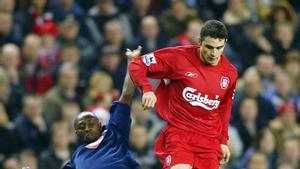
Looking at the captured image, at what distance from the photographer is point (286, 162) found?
45.5ft

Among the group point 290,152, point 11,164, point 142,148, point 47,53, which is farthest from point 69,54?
point 290,152

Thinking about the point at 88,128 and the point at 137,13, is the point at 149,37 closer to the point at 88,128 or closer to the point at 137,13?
the point at 137,13

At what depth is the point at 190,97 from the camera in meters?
9.18

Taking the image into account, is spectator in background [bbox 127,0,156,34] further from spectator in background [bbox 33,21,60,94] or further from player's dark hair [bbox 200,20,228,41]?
player's dark hair [bbox 200,20,228,41]

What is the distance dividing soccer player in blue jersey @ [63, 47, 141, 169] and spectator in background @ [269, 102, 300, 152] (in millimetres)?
5217

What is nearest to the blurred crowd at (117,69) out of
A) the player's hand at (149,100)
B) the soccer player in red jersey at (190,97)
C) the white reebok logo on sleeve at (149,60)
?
the soccer player in red jersey at (190,97)

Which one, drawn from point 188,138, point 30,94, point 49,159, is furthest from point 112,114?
point 30,94

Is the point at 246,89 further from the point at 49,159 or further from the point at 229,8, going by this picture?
the point at 49,159

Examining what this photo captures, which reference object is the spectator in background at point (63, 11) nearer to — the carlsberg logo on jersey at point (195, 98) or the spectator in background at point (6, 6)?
the spectator in background at point (6, 6)

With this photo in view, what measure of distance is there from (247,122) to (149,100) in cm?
552

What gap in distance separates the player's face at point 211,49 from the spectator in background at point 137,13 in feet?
18.6

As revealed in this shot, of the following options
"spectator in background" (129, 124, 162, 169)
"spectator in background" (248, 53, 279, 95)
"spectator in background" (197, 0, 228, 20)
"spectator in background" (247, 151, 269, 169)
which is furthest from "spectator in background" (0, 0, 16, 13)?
"spectator in background" (247, 151, 269, 169)

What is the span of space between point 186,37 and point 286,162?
82.3 inches

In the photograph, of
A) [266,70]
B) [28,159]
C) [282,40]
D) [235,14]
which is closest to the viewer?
[28,159]
